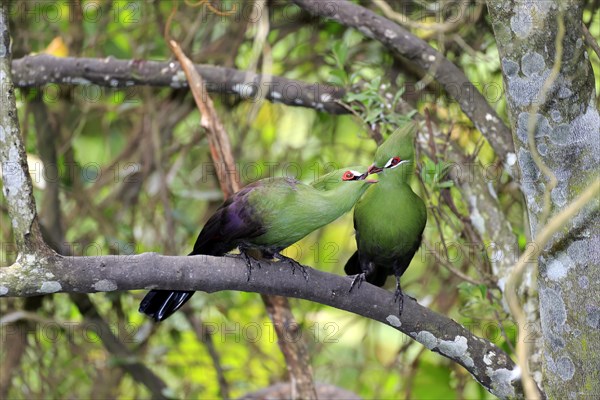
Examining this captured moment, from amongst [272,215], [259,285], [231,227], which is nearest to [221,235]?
[231,227]

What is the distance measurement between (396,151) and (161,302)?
789 millimetres

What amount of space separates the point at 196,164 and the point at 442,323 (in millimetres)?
2227

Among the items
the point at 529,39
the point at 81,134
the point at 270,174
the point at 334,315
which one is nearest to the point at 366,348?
the point at 334,315

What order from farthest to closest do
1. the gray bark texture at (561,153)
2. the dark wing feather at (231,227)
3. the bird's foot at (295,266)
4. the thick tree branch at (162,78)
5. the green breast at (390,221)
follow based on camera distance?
the thick tree branch at (162,78)
the green breast at (390,221)
the dark wing feather at (231,227)
the bird's foot at (295,266)
the gray bark texture at (561,153)

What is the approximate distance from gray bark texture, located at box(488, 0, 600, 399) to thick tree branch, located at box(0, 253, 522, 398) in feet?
0.89

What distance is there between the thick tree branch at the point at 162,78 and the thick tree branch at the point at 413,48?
0.29m

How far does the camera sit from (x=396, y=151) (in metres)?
2.28

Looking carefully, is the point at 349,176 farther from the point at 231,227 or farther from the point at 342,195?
the point at 231,227

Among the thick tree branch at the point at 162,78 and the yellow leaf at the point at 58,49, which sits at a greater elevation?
the thick tree branch at the point at 162,78

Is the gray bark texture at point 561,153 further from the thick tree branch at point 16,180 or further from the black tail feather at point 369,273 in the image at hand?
the thick tree branch at point 16,180

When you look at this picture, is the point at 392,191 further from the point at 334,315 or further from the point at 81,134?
the point at 81,134

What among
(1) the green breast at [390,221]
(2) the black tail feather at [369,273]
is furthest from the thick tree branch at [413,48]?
(2) the black tail feather at [369,273]

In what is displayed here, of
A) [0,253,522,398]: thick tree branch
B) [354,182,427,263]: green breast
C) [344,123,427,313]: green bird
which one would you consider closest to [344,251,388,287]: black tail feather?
[344,123,427,313]: green bird

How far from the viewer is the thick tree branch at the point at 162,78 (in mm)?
2984
